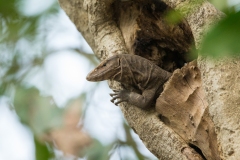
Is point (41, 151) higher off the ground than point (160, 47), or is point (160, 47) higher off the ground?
point (41, 151)

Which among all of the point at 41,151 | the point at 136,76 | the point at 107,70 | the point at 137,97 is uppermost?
the point at 41,151

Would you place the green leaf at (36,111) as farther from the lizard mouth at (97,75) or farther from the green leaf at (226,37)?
the lizard mouth at (97,75)

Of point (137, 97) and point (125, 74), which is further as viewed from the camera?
point (125, 74)

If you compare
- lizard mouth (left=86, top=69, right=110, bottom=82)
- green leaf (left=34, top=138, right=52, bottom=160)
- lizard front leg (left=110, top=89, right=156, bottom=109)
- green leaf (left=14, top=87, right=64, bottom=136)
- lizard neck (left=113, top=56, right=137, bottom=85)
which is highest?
green leaf (left=14, top=87, right=64, bottom=136)

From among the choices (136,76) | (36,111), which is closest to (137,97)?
(136,76)

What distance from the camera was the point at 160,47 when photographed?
3.17m

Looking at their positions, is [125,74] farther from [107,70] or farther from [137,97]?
[137,97]

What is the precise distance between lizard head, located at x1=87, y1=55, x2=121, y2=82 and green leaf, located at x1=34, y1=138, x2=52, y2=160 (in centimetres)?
259

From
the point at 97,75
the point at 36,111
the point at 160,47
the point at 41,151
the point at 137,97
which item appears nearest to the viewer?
the point at 41,151

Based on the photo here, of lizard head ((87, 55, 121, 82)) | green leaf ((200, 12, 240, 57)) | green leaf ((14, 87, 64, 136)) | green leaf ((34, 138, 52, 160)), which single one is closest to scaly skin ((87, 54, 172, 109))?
lizard head ((87, 55, 121, 82))

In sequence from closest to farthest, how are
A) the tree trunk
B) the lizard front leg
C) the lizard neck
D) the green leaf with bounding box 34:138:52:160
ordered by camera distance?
the green leaf with bounding box 34:138:52:160 → the tree trunk → the lizard front leg → the lizard neck

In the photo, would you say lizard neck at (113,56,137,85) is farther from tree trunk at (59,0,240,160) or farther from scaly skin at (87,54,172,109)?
tree trunk at (59,0,240,160)

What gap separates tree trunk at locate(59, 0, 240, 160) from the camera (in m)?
2.13

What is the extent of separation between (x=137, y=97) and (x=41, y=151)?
2436 mm
